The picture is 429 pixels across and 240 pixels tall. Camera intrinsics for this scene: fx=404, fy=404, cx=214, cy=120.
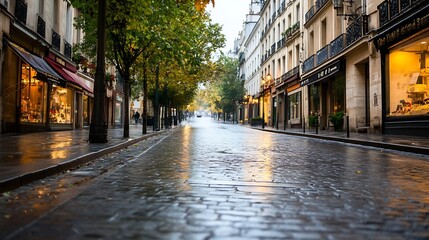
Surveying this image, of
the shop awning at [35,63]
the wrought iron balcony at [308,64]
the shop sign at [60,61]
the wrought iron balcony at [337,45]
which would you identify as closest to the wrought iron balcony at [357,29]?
the wrought iron balcony at [337,45]

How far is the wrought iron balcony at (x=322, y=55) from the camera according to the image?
27.3 meters

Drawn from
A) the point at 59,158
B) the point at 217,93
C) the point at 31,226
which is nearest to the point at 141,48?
the point at 59,158

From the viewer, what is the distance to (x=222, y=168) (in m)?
7.50

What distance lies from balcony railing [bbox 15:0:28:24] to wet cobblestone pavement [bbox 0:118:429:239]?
Answer: 11.4 m

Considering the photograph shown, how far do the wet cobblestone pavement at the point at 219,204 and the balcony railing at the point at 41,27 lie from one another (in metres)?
13.5

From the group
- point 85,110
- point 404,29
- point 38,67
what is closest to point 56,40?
point 38,67

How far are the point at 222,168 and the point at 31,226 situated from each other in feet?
14.4

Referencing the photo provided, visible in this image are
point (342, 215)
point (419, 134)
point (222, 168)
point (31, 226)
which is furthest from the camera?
point (419, 134)

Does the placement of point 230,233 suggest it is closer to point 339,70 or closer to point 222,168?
point 222,168

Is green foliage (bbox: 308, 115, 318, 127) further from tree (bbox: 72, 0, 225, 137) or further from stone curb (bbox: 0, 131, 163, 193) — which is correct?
stone curb (bbox: 0, 131, 163, 193)

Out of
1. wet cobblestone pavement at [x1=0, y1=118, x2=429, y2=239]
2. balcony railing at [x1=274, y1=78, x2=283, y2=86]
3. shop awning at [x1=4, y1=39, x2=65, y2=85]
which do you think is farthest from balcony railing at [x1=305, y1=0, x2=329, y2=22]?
wet cobblestone pavement at [x1=0, y1=118, x2=429, y2=239]

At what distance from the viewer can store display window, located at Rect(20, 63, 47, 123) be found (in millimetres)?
17672

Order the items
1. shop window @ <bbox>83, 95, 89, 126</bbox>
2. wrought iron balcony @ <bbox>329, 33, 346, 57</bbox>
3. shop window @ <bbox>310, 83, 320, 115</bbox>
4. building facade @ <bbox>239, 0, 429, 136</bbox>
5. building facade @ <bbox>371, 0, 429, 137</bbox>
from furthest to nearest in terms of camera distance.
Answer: shop window @ <bbox>310, 83, 320, 115</bbox> → shop window @ <bbox>83, 95, 89, 126</bbox> → wrought iron balcony @ <bbox>329, 33, 346, 57</bbox> → building facade @ <bbox>239, 0, 429, 136</bbox> → building facade @ <bbox>371, 0, 429, 137</bbox>

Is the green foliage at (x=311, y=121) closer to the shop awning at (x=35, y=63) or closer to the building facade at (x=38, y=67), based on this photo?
the building facade at (x=38, y=67)
